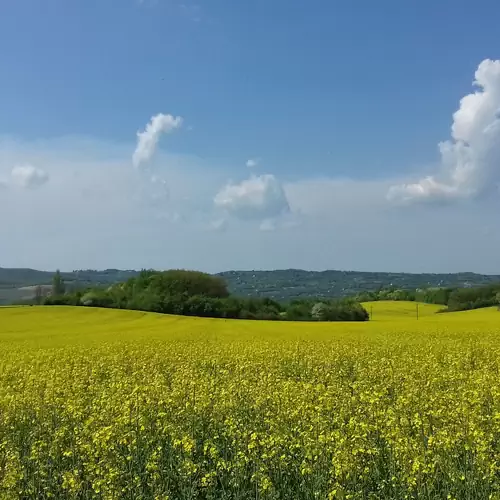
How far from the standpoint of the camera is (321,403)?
10531 mm

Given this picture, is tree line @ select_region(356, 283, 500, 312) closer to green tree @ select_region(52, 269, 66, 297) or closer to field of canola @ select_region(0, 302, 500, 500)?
green tree @ select_region(52, 269, 66, 297)

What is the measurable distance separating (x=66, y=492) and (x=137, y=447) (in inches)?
47.7

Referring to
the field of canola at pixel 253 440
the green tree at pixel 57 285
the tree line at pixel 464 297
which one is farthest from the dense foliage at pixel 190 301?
the field of canola at pixel 253 440

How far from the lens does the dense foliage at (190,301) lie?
3127 inches

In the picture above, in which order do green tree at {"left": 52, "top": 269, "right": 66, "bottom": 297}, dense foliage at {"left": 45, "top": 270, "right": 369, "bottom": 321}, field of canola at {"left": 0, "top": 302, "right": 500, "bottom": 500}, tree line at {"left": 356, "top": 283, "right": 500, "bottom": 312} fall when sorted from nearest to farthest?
field of canola at {"left": 0, "top": 302, "right": 500, "bottom": 500} < dense foliage at {"left": 45, "top": 270, "right": 369, "bottom": 321} < tree line at {"left": 356, "top": 283, "right": 500, "bottom": 312} < green tree at {"left": 52, "top": 269, "right": 66, "bottom": 297}

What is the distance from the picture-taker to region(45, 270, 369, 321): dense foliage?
7944cm

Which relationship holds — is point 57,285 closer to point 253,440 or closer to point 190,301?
point 190,301

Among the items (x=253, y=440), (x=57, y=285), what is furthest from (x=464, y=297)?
(x=253, y=440)

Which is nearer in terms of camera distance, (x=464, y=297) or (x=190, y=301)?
(x=190, y=301)

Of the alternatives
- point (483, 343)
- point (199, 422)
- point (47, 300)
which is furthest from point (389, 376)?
point (47, 300)

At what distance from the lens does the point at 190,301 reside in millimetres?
79188

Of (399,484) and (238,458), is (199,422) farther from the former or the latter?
(399,484)

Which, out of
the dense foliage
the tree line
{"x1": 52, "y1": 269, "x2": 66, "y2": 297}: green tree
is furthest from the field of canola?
{"x1": 52, "y1": 269, "x2": 66, "y2": 297}: green tree

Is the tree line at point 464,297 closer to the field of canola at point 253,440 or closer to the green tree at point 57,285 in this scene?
the green tree at point 57,285
